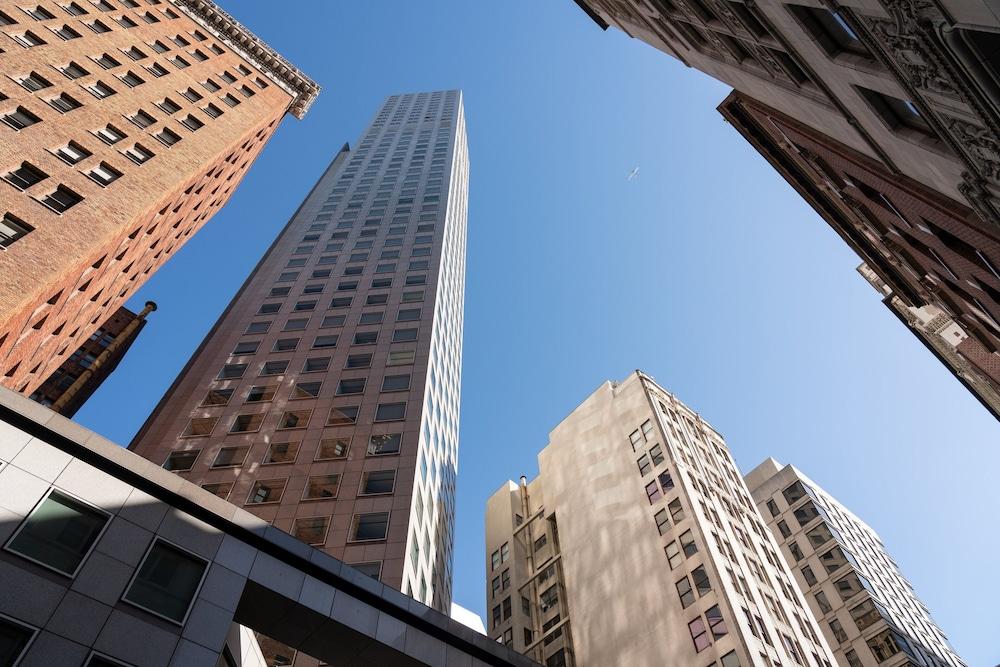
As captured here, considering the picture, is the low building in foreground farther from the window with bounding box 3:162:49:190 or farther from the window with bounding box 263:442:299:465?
the window with bounding box 263:442:299:465

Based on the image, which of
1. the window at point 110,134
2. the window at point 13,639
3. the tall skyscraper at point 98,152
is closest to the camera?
the window at point 13,639

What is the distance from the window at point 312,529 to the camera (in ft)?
121

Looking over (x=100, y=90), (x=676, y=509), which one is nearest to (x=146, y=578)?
(x=100, y=90)

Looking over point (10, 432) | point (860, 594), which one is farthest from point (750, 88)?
point (860, 594)

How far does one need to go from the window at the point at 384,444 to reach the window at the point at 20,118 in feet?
87.7

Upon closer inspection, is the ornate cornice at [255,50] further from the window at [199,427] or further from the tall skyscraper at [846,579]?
the tall skyscraper at [846,579]

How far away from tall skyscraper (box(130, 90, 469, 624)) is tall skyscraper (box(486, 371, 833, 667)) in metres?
12.2

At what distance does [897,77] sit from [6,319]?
31597 millimetres

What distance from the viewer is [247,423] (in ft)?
153

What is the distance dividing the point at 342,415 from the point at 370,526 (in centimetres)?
1147

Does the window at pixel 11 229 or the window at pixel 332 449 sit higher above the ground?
the window at pixel 332 449

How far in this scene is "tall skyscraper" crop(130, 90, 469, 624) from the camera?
39.4 metres

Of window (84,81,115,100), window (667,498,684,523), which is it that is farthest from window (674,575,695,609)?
window (84,81,115,100)

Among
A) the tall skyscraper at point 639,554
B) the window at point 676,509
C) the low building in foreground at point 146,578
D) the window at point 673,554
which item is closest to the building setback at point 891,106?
the low building in foreground at point 146,578
